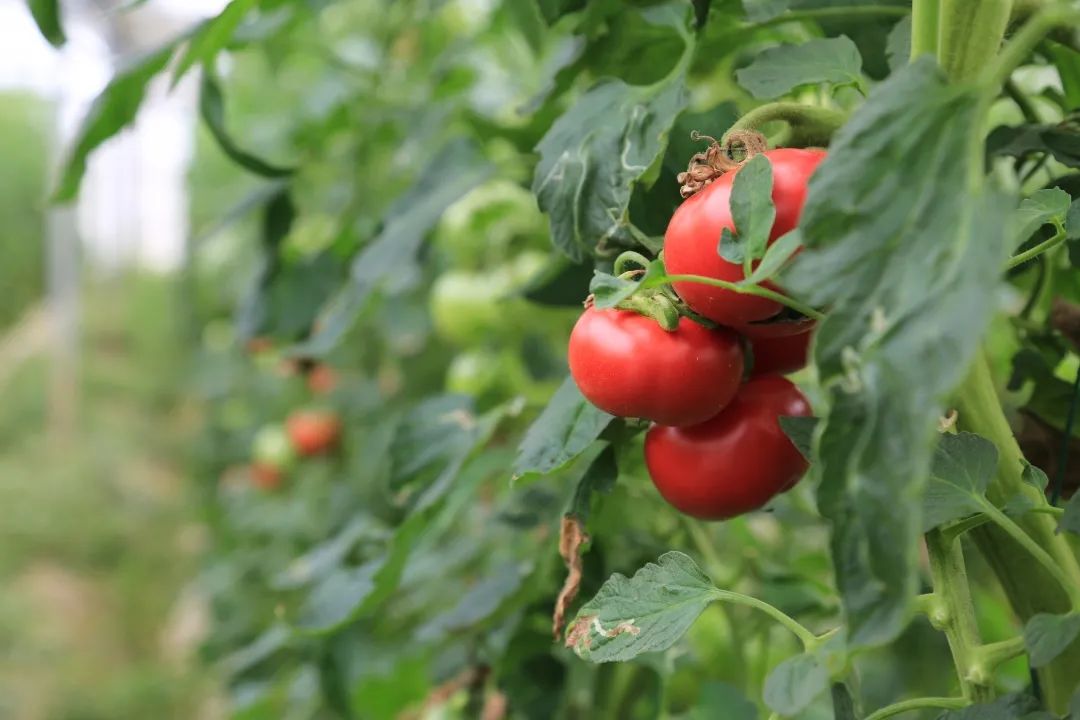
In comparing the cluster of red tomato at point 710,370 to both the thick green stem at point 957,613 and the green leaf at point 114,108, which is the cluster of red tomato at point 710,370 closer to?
the thick green stem at point 957,613

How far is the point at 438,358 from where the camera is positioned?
1.61m

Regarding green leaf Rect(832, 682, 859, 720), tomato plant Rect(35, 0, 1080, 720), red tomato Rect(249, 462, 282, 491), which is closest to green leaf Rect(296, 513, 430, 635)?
tomato plant Rect(35, 0, 1080, 720)

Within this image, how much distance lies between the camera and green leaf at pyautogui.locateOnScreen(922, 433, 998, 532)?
1.20 feet

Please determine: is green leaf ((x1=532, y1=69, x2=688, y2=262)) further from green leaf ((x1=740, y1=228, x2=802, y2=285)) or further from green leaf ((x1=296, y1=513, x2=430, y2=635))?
green leaf ((x1=296, y1=513, x2=430, y2=635))

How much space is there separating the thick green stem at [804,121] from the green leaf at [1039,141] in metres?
0.10

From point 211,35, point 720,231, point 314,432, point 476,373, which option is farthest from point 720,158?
point 314,432

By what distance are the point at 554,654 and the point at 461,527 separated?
2.38ft

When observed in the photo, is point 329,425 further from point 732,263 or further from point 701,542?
point 732,263

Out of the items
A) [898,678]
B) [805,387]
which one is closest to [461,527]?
[898,678]

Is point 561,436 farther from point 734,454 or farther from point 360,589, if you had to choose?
point 360,589

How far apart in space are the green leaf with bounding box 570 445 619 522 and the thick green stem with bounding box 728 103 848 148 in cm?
17

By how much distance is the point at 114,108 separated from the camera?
2.08ft

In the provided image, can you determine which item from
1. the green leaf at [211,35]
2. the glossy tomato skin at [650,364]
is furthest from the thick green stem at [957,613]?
the green leaf at [211,35]

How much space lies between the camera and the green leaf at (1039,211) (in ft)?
1.24
